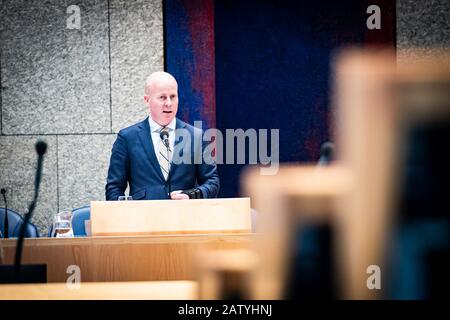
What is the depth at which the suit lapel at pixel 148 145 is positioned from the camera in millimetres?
2807

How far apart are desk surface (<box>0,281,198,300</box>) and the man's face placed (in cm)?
205

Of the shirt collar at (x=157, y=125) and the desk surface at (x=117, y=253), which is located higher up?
the shirt collar at (x=157, y=125)

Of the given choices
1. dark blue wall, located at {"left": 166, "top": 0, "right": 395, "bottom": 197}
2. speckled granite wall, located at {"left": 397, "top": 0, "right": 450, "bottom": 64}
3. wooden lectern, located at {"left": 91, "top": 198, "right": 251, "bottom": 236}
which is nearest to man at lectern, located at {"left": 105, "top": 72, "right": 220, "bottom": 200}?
wooden lectern, located at {"left": 91, "top": 198, "right": 251, "bottom": 236}

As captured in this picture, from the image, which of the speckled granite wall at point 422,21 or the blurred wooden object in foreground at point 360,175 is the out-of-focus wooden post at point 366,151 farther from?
the speckled granite wall at point 422,21

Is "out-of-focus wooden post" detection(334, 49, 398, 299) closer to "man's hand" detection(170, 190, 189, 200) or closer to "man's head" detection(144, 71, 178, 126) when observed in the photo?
"man's hand" detection(170, 190, 189, 200)

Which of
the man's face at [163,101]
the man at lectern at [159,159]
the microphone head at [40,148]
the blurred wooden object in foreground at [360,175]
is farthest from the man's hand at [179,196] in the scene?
the blurred wooden object in foreground at [360,175]

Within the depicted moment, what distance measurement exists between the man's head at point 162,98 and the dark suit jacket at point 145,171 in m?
0.06

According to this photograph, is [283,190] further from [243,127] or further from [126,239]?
[243,127]

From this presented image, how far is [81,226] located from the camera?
2.84 meters

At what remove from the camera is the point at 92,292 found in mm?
759

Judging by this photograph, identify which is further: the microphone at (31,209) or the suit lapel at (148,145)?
the suit lapel at (148,145)

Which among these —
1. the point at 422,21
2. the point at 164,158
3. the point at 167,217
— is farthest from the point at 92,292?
the point at 422,21

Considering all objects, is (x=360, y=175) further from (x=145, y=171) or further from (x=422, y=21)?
(x=422, y=21)
